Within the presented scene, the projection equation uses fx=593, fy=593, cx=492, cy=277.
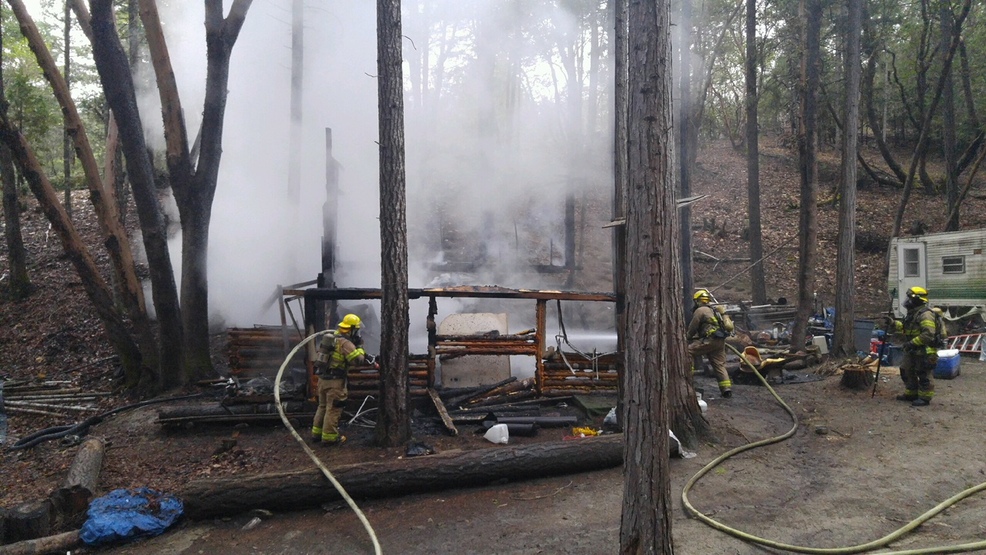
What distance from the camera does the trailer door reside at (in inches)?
543

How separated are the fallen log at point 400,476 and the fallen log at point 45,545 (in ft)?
2.90

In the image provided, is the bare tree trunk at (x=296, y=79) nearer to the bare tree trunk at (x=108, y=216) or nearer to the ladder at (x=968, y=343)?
the bare tree trunk at (x=108, y=216)

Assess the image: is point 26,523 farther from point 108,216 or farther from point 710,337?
point 710,337

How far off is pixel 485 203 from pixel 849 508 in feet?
53.5

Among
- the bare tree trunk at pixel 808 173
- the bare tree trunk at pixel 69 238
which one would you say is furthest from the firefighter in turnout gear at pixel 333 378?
the bare tree trunk at pixel 808 173

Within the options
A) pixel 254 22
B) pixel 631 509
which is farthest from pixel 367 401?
pixel 254 22

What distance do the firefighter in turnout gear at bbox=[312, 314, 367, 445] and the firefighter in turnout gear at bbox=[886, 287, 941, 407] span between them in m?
7.10

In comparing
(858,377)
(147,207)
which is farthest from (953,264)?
(147,207)

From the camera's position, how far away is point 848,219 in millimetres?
10844

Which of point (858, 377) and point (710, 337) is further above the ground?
point (710, 337)

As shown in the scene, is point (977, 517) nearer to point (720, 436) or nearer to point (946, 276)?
point (720, 436)

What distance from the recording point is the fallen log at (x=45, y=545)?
4.82m

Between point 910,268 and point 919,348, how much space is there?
26.2ft

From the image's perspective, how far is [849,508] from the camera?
4891mm
